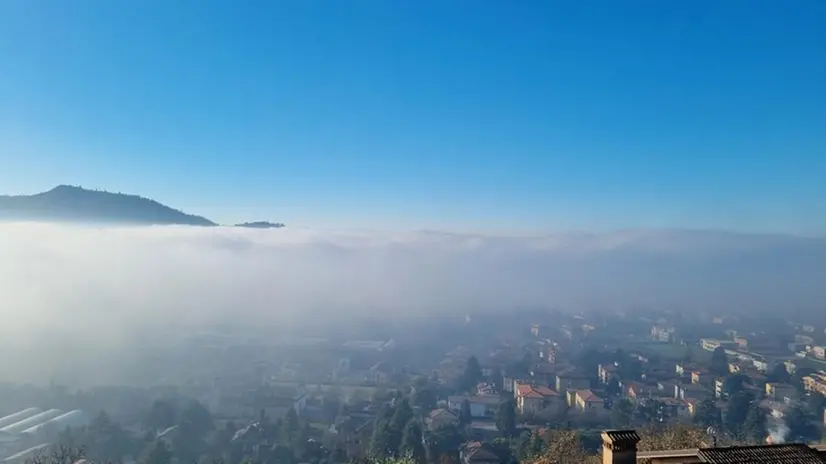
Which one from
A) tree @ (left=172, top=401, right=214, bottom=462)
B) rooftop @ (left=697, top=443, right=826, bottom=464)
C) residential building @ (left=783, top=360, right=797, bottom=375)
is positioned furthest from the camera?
residential building @ (left=783, top=360, right=797, bottom=375)

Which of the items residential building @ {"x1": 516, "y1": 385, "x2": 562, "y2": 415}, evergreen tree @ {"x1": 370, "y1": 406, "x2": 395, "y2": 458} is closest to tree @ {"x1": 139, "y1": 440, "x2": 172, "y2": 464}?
evergreen tree @ {"x1": 370, "y1": 406, "x2": 395, "y2": 458}

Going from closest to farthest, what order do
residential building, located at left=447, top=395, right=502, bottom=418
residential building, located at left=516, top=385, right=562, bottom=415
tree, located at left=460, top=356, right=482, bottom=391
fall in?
1. residential building, located at left=516, top=385, right=562, bottom=415
2. residential building, located at left=447, top=395, right=502, bottom=418
3. tree, located at left=460, top=356, right=482, bottom=391

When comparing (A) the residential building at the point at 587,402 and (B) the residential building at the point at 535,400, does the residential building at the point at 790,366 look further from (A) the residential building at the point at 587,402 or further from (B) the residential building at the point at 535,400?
(B) the residential building at the point at 535,400

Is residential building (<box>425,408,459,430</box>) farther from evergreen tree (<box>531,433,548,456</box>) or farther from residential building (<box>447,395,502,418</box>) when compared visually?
evergreen tree (<box>531,433,548,456</box>)

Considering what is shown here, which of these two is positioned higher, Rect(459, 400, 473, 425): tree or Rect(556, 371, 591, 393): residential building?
Rect(556, 371, 591, 393): residential building

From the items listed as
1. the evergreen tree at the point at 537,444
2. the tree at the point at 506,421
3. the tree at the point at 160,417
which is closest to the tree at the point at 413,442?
the evergreen tree at the point at 537,444

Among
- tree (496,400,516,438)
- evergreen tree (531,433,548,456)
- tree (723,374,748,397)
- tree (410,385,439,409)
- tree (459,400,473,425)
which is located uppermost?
evergreen tree (531,433,548,456)
